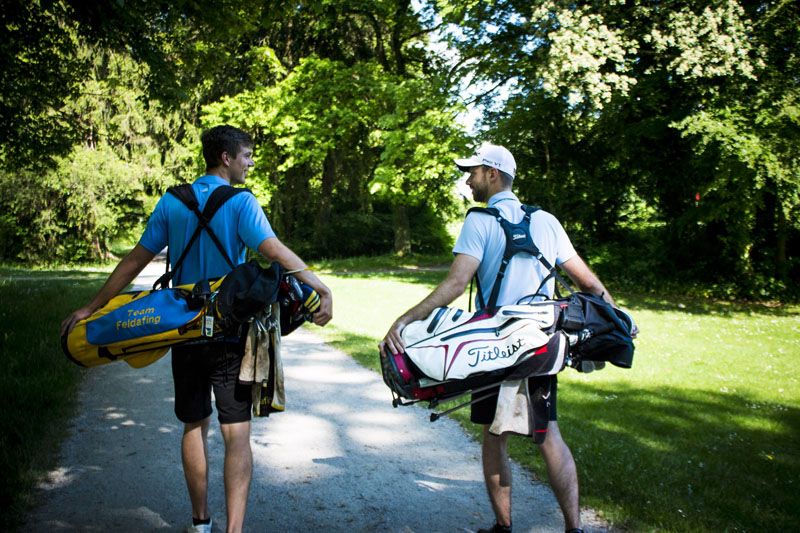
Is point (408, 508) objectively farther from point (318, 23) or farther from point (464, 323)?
point (318, 23)

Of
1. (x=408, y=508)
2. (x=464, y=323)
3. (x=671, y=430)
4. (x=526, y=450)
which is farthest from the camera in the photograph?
(x=671, y=430)

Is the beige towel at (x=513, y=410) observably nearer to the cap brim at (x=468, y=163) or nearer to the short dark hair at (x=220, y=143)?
the cap brim at (x=468, y=163)

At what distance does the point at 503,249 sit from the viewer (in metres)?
3.05

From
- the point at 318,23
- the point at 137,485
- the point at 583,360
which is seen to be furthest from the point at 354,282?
the point at 583,360

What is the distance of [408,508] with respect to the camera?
12.4 feet

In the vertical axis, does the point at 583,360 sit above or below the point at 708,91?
below

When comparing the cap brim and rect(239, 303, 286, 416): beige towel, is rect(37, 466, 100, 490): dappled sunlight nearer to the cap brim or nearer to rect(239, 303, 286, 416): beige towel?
rect(239, 303, 286, 416): beige towel

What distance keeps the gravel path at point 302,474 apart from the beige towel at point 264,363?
891 millimetres

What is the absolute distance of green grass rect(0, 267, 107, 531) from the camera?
3.85 metres

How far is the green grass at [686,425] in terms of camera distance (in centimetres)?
394

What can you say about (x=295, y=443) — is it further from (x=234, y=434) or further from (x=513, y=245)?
(x=513, y=245)

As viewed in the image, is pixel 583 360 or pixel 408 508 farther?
pixel 408 508

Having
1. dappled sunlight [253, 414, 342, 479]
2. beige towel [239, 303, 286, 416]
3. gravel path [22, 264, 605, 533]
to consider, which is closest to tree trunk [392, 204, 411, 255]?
gravel path [22, 264, 605, 533]

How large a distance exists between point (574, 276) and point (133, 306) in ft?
7.18
